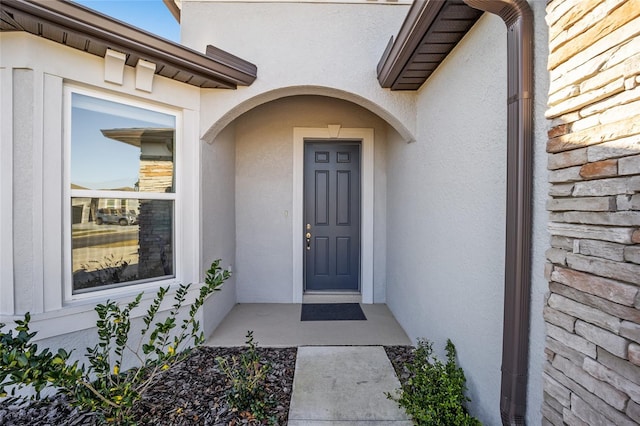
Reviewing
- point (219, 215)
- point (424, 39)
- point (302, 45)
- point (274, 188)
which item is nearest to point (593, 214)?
point (424, 39)

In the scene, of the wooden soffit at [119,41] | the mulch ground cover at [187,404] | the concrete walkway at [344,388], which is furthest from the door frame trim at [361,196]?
the mulch ground cover at [187,404]

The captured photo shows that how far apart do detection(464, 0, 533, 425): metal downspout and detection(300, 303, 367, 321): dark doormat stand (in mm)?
2637

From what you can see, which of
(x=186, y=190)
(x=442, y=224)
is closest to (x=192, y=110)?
(x=186, y=190)

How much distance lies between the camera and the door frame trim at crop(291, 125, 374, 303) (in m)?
4.72

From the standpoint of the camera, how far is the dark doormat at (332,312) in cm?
416

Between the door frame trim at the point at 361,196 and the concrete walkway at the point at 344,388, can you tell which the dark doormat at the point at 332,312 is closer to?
the door frame trim at the point at 361,196

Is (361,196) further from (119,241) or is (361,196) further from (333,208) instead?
(119,241)

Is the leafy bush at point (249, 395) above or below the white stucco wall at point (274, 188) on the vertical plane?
below

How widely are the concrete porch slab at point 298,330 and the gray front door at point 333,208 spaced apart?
0.86 m

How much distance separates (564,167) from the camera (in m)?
1.38

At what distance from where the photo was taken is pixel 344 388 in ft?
8.52

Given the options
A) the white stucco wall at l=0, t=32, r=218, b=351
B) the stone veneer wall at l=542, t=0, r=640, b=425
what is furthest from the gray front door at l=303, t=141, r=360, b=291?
the stone veneer wall at l=542, t=0, r=640, b=425

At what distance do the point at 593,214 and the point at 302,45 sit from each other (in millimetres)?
3107

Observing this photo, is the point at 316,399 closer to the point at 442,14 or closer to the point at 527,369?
the point at 527,369
